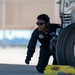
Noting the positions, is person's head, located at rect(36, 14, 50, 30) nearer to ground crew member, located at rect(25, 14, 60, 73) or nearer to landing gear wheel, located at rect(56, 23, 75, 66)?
ground crew member, located at rect(25, 14, 60, 73)

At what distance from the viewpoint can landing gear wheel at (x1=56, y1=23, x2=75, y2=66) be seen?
18.9 feet

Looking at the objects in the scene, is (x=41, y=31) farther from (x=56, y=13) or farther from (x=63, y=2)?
(x=56, y=13)

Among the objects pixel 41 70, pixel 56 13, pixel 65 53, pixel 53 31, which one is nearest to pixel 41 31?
pixel 53 31

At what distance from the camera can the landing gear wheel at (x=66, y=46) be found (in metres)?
5.76

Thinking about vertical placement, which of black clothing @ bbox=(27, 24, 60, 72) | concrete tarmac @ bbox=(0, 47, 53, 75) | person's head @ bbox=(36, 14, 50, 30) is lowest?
concrete tarmac @ bbox=(0, 47, 53, 75)

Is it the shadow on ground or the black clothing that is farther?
the black clothing

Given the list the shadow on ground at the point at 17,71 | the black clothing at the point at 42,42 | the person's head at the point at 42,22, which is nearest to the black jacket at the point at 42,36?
the black clothing at the point at 42,42

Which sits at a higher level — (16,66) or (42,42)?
(42,42)

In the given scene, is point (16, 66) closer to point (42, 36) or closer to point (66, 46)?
point (42, 36)

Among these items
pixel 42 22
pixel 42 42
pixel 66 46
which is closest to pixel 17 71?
pixel 42 42

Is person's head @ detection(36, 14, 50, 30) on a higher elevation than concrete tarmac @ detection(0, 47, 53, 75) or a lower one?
higher

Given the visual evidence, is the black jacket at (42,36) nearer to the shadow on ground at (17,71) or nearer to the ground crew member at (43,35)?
the ground crew member at (43,35)

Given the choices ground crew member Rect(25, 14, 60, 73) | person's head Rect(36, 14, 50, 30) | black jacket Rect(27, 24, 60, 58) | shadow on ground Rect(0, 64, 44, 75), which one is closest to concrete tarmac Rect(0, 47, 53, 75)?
shadow on ground Rect(0, 64, 44, 75)

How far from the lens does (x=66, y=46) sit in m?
5.84
